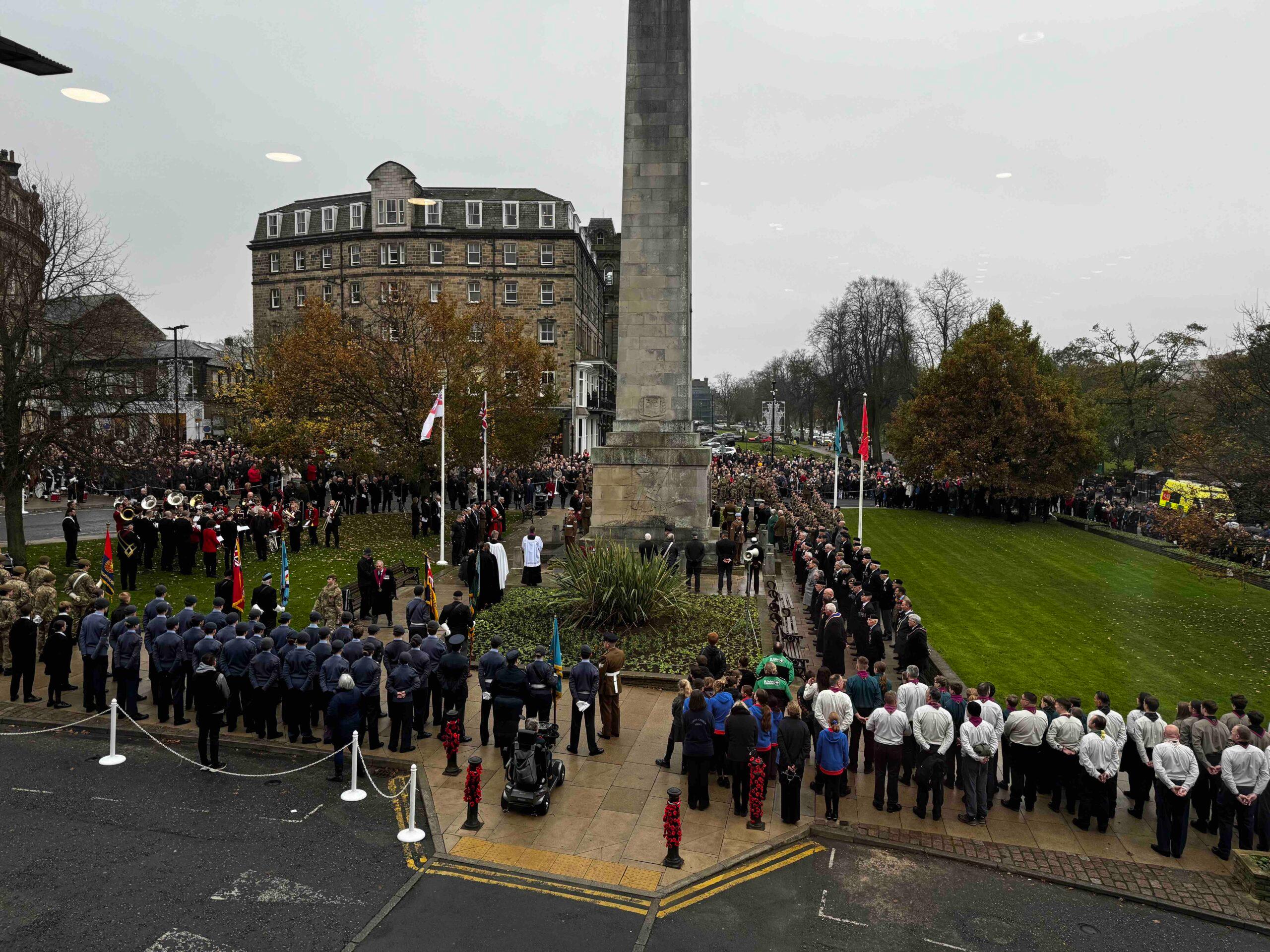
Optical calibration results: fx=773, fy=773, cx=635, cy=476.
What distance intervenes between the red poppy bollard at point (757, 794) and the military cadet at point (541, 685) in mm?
2814

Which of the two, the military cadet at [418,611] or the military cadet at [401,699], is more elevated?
the military cadet at [418,611]

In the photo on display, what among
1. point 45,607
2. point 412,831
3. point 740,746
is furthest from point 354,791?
point 45,607

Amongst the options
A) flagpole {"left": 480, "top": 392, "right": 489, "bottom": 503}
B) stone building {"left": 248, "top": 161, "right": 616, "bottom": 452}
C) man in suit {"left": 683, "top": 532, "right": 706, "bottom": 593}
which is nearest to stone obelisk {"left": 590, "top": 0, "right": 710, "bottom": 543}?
man in suit {"left": 683, "top": 532, "right": 706, "bottom": 593}

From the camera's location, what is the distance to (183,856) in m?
7.79

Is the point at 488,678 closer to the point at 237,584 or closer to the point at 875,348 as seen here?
the point at 237,584

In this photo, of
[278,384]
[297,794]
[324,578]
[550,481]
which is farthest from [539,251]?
Answer: [297,794]

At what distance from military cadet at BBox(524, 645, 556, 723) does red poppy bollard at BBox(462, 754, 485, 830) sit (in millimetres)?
1595

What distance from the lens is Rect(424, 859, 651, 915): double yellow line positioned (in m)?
7.18

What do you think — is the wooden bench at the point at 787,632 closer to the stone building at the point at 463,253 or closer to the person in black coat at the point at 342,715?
the person in black coat at the point at 342,715

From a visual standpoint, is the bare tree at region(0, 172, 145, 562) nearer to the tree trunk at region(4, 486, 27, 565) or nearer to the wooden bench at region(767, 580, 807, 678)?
the tree trunk at region(4, 486, 27, 565)

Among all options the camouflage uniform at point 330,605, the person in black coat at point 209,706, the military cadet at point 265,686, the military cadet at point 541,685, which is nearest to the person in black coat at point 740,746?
the military cadet at point 541,685

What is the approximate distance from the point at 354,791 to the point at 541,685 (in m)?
2.50

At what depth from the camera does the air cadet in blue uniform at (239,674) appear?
10.5 metres

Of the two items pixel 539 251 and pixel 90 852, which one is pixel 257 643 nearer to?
pixel 90 852
